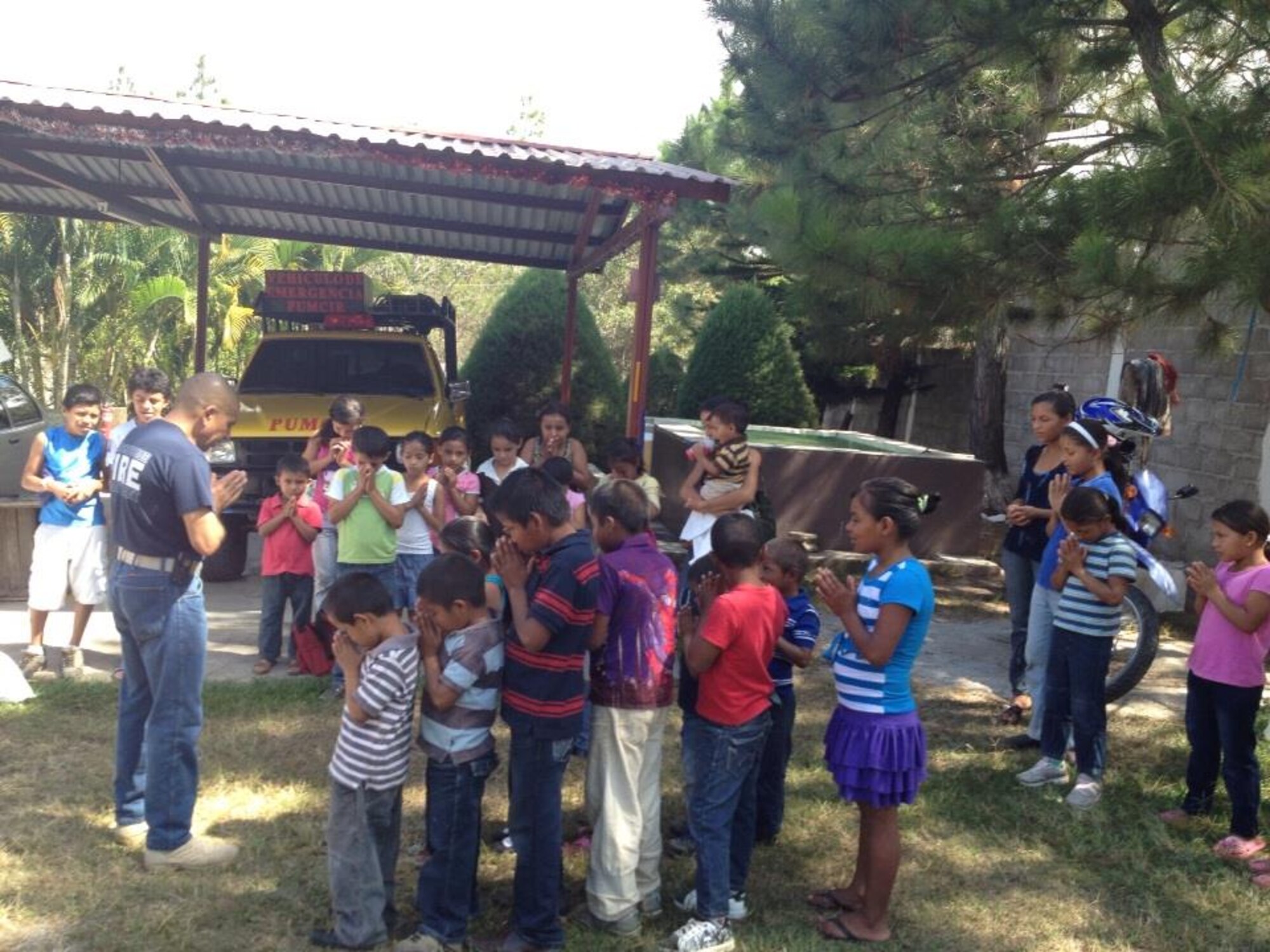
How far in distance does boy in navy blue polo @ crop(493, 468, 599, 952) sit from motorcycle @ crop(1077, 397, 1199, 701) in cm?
282

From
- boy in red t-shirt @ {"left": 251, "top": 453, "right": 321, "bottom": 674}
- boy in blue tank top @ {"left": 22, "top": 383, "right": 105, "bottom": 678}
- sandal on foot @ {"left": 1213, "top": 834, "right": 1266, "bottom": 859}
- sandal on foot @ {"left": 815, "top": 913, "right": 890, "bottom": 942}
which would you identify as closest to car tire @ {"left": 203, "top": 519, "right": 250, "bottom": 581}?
boy in red t-shirt @ {"left": 251, "top": 453, "right": 321, "bottom": 674}

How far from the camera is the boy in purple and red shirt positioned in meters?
3.50

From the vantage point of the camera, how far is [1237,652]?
4.21 meters

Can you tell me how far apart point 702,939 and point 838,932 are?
496 millimetres

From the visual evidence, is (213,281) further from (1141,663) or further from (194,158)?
(1141,663)

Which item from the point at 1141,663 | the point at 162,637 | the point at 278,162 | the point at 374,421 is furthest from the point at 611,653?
the point at 278,162

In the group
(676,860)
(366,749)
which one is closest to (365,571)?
(676,860)

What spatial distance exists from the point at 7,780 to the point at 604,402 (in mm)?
10030

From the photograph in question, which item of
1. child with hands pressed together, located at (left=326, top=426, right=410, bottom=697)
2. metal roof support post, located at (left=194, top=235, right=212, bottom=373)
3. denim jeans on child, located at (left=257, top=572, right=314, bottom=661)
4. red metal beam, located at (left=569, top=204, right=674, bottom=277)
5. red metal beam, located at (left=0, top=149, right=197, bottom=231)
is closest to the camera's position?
child with hands pressed together, located at (left=326, top=426, right=410, bottom=697)

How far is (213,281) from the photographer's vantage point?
66.1 feet

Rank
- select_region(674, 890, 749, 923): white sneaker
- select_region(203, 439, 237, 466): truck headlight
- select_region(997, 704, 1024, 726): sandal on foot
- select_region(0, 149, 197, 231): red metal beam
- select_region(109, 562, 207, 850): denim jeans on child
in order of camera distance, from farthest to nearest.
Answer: select_region(0, 149, 197, 231): red metal beam → select_region(203, 439, 237, 466): truck headlight → select_region(997, 704, 1024, 726): sandal on foot → select_region(109, 562, 207, 850): denim jeans on child → select_region(674, 890, 749, 923): white sneaker

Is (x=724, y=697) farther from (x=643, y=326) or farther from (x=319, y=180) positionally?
(x=319, y=180)

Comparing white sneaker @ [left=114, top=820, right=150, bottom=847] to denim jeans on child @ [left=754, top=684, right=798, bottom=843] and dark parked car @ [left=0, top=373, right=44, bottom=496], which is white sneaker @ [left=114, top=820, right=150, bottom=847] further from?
dark parked car @ [left=0, top=373, right=44, bottom=496]

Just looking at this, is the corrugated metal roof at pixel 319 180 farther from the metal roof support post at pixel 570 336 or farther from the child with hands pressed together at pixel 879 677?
the child with hands pressed together at pixel 879 677
